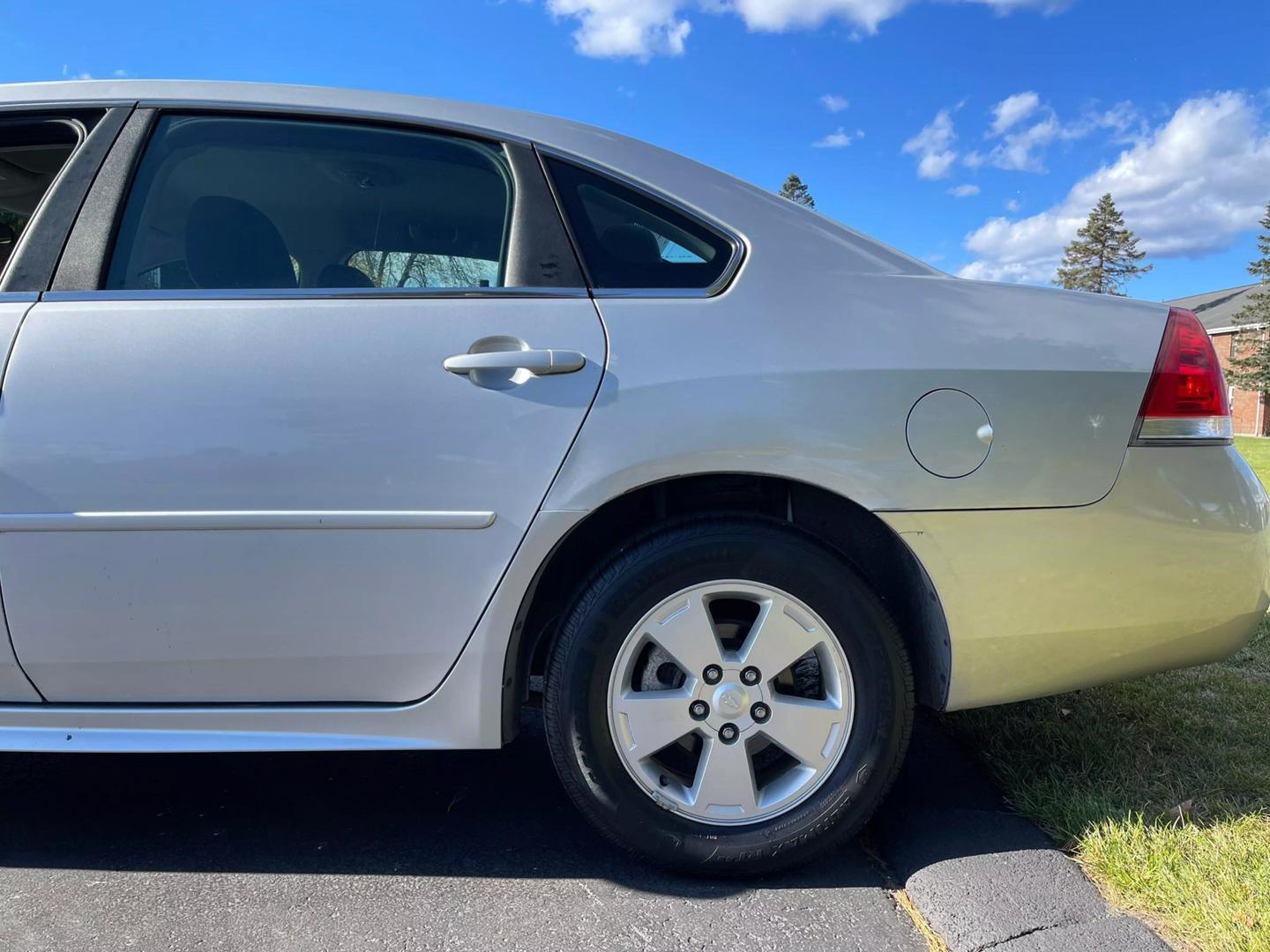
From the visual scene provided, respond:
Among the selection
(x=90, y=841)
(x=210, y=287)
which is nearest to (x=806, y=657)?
(x=210, y=287)

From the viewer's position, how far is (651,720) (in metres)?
1.87

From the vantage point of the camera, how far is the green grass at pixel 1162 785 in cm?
172

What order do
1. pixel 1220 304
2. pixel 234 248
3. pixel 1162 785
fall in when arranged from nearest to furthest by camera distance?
pixel 234 248, pixel 1162 785, pixel 1220 304

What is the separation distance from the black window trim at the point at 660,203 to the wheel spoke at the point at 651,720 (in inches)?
34.1

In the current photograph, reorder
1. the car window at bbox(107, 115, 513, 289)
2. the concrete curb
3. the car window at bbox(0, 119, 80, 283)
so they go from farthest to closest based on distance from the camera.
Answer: the car window at bbox(0, 119, 80, 283)
the car window at bbox(107, 115, 513, 289)
the concrete curb

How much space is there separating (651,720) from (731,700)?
0.58 feet

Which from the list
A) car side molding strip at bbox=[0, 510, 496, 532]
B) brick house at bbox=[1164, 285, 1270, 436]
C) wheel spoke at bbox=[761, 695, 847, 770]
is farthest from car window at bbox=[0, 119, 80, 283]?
brick house at bbox=[1164, 285, 1270, 436]

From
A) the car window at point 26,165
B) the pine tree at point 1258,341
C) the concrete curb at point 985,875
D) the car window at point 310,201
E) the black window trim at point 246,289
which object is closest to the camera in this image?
the concrete curb at point 985,875

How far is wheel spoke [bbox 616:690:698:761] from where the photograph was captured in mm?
1865

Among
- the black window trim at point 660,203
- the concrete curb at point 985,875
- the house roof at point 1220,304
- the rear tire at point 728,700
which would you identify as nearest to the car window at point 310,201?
the black window trim at point 660,203

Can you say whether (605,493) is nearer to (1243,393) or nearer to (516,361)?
(516,361)

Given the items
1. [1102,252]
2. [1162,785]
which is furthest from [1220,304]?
[1162,785]

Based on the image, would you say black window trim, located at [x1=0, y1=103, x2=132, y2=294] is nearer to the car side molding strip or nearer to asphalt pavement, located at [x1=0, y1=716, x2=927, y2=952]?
the car side molding strip

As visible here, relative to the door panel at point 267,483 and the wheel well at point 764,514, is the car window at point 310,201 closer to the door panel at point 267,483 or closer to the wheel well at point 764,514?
the door panel at point 267,483
